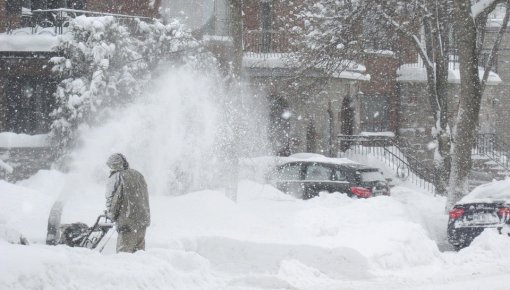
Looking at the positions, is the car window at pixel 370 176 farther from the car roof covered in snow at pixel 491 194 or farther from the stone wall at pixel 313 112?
the stone wall at pixel 313 112

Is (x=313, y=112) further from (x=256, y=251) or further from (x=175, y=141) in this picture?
(x=256, y=251)

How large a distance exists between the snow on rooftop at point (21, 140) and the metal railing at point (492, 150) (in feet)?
55.9

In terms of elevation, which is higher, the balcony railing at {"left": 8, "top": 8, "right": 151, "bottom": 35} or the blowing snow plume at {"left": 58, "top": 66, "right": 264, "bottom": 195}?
the balcony railing at {"left": 8, "top": 8, "right": 151, "bottom": 35}

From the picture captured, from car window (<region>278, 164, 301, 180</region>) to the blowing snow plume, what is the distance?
1.73 metres

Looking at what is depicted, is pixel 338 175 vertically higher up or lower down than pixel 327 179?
higher up

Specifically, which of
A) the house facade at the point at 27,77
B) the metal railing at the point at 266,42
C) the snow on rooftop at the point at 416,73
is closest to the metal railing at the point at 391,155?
the snow on rooftop at the point at 416,73

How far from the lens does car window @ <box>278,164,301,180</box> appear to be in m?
18.2

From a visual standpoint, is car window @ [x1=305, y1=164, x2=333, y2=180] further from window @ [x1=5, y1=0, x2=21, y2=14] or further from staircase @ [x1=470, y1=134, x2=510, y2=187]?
window @ [x1=5, y1=0, x2=21, y2=14]

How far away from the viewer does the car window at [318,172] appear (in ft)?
58.2

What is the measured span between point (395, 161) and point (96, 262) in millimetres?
21116

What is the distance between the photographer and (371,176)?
17547 millimetres

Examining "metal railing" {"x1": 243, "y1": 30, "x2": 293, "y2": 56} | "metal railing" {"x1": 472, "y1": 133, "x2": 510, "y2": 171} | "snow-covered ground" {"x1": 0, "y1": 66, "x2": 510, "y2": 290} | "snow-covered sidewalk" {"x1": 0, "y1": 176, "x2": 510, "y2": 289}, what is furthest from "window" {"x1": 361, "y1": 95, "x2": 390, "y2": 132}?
"snow-covered sidewalk" {"x1": 0, "y1": 176, "x2": 510, "y2": 289}

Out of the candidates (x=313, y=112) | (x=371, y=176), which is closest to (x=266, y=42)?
(x=313, y=112)

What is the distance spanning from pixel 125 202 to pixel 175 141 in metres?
8.86
